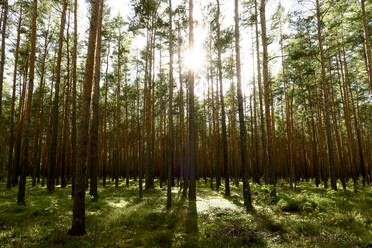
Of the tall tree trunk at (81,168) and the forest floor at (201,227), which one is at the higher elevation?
the tall tree trunk at (81,168)

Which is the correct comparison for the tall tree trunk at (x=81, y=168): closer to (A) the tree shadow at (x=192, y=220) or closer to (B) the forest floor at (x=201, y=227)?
(B) the forest floor at (x=201, y=227)

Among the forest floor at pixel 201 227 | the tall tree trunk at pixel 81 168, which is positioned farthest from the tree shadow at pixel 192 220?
the tall tree trunk at pixel 81 168

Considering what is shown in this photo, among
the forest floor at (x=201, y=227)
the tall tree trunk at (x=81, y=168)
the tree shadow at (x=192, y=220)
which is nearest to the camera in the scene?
the forest floor at (x=201, y=227)

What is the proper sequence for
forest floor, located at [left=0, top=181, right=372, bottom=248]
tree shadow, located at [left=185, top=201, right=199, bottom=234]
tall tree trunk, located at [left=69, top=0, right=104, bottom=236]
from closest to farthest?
forest floor, located at [left=0, top=181, right=372, bottom=248] < tall tree trunk, located at [left=69, top=0, right=104, bottom=236] < tree shadow, located at [left=185, top=201, right=199, bottom=234]

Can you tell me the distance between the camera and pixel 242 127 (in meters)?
9.70

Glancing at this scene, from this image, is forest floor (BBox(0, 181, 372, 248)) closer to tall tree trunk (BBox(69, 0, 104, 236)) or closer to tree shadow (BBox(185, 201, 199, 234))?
tree shadow (BBox(185, 201, 199, 234))

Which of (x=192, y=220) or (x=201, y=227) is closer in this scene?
(x=201, y=227)

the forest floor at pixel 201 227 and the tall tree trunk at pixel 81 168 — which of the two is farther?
the tall tree trunk at pixel 81 168

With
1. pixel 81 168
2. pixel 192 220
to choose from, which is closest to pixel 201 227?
pixel 192 220

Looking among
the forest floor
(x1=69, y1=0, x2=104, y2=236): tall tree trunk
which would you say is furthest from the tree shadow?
(x1=69, y1=0, x2=104, y2=236): tall tree trunk

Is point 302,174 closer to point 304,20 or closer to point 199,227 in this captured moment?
point 304,20

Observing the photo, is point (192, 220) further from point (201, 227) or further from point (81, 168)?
point (81, 168)

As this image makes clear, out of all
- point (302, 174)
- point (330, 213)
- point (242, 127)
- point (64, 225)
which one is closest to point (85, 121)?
point (64, 225)

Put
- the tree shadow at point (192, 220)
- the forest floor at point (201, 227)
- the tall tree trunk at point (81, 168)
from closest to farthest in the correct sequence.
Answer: the forest floor at point (201, 227), the tall tree trunk at point (81, 168), the tree shadow at point (192, 220)
